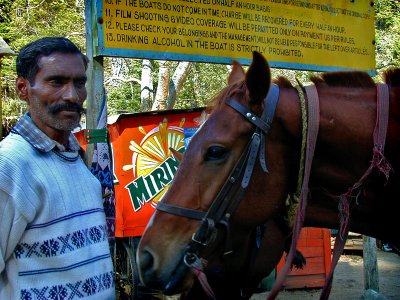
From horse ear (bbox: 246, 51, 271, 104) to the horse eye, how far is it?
271mm

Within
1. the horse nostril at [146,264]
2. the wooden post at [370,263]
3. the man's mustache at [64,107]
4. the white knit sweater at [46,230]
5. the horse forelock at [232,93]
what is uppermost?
the horse forelock at [232,93]

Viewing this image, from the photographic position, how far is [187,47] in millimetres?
3902

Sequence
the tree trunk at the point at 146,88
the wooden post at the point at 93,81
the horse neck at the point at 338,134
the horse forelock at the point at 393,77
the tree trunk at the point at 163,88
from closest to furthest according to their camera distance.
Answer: the horse neck at the point at 338,134, the horse forelock at the point at 393,77, the wooden post at the point at 93,81, the tree trunk at the point at 163,88, the tree trunk at the point at 146,88

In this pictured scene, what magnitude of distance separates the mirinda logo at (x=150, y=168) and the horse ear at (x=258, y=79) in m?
3.93

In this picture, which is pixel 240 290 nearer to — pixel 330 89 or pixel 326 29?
pixel 330 89

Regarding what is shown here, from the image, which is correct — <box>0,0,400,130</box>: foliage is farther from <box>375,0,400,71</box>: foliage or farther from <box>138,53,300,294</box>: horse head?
<box>138,53,300,294</box>: horse head

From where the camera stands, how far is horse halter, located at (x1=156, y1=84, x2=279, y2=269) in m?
2.10

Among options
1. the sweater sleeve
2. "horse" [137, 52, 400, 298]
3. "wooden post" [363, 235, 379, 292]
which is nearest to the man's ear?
the sweater sleeve

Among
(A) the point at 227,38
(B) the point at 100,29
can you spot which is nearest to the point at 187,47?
(A) the point at 227,38

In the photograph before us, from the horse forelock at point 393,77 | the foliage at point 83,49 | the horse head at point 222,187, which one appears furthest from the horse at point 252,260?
the foliage at point 83,49

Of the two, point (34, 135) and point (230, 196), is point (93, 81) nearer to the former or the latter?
point (34, 135)

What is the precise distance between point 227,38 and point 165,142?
2311mm

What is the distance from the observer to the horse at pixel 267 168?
6.91ft

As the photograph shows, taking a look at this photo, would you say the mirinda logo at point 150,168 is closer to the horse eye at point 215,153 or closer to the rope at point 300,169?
the rope at point 300,169
